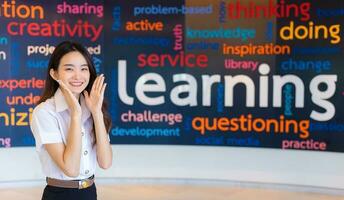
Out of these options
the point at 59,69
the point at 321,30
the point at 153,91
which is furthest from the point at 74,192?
the point at 321,30

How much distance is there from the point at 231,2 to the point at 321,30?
3.16ft

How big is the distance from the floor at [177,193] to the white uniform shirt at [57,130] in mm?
2915

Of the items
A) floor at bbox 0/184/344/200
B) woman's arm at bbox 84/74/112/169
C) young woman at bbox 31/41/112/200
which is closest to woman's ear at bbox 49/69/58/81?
young woman at bbox 31/41/112/200

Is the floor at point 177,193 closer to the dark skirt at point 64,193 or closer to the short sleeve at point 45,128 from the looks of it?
the dark skirt at point 64,193

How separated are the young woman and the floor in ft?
9.54

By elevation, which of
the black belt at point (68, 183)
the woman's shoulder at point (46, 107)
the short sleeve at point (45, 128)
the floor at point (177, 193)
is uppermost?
the woman's shoulder at point (46, 107)

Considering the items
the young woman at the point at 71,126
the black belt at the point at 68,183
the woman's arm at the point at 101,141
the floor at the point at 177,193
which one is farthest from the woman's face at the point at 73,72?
the floor at the point at 177,193

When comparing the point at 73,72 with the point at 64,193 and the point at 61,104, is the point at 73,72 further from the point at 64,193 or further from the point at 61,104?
the point at 64,193

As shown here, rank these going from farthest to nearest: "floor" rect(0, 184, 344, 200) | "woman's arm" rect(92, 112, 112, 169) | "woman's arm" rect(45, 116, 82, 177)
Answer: "floor" rect(0, 184, 344, 200)
"woman's arm" rect(92, 112, 112, 169)
"woman's arm" rect(45, 116, 82, 177)

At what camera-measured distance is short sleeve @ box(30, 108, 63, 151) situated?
5.74ft

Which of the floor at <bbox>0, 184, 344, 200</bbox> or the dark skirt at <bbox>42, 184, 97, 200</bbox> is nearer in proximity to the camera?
the dark skirt at <bbox>42, 184, 97, 200</bbox>

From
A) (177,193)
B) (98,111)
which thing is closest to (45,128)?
(98,111)

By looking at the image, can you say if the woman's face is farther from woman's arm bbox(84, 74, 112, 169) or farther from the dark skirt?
the dark skirt

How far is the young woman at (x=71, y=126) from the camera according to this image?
1747 millimetres
